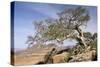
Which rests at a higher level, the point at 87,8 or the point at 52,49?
the point at 87,8

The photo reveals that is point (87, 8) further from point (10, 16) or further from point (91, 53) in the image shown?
point (10, 16)

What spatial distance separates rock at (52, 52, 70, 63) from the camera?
2269mm

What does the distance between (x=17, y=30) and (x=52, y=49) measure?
42 cm

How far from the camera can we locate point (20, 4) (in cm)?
213

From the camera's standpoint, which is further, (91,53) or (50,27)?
(91,53)

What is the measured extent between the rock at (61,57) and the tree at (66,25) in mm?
160

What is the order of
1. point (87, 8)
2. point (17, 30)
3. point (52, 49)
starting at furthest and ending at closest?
point (87, 8)
point (52, 49)
point (17, 30)

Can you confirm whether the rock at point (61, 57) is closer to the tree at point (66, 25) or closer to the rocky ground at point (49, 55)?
A: the rocky ground at point (49, 55)

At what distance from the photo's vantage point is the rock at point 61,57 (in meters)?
2.27

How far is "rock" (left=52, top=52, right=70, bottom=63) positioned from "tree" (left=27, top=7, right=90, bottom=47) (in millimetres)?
160

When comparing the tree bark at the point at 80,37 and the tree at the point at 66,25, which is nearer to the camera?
the tree at the point at 66,25

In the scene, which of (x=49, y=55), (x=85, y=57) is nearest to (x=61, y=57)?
(x=49, y=55)

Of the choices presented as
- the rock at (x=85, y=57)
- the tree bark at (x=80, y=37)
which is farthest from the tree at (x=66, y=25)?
the rock at (x=85, y=57)
